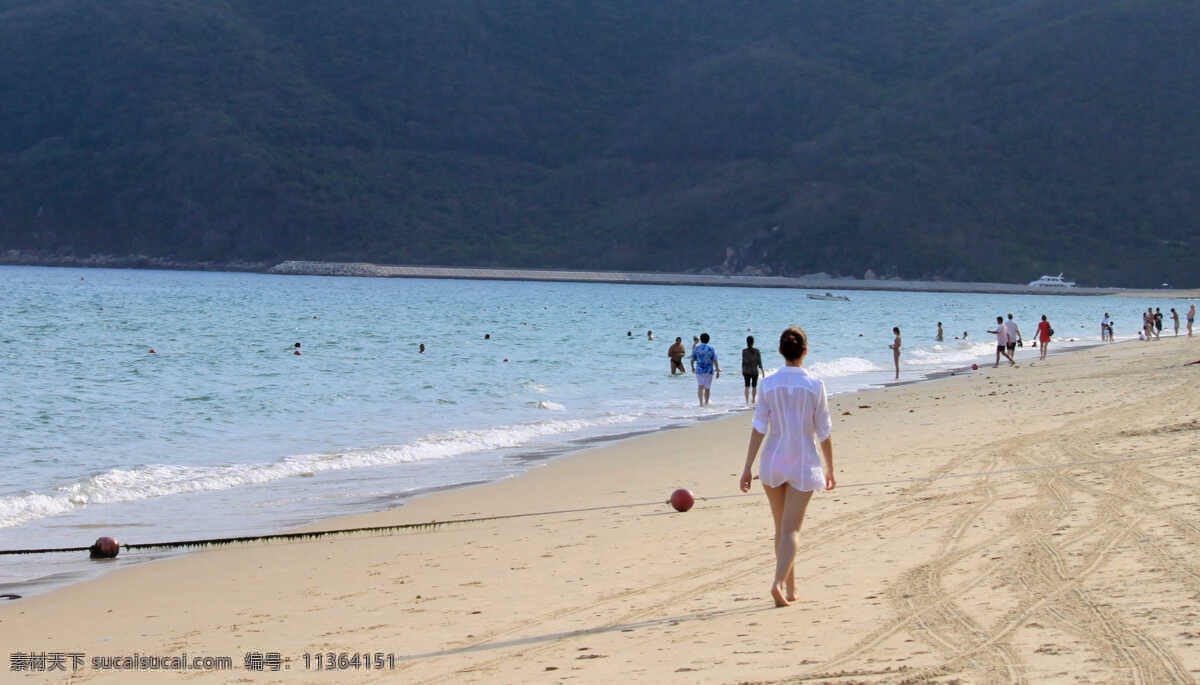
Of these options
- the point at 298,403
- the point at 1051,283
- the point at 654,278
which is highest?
the point at 654,278

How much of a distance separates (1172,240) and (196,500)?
453 ft

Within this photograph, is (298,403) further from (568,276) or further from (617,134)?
(617,134)

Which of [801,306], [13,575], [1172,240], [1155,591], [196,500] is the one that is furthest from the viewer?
[1172,240]

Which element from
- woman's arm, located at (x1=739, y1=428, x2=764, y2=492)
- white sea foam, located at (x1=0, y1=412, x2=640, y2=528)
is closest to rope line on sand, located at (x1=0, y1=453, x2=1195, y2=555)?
white sea foam, located at (x1=0, y1=412, x2=640, y2=528)

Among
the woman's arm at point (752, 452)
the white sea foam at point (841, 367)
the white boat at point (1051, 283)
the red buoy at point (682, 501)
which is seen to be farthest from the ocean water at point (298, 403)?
the white boat at point (1051, 283)

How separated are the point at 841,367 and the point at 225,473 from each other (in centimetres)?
2153

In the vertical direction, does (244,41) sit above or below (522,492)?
above

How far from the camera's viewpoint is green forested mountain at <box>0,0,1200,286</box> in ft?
464

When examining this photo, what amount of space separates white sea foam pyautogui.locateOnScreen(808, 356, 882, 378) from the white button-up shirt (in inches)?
920

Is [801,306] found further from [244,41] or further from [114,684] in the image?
[244,41]

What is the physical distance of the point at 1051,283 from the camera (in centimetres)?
12900

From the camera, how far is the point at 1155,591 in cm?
607

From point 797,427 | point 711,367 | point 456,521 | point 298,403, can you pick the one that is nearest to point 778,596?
point 797,427

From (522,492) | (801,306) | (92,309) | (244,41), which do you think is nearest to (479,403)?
(522,492)
